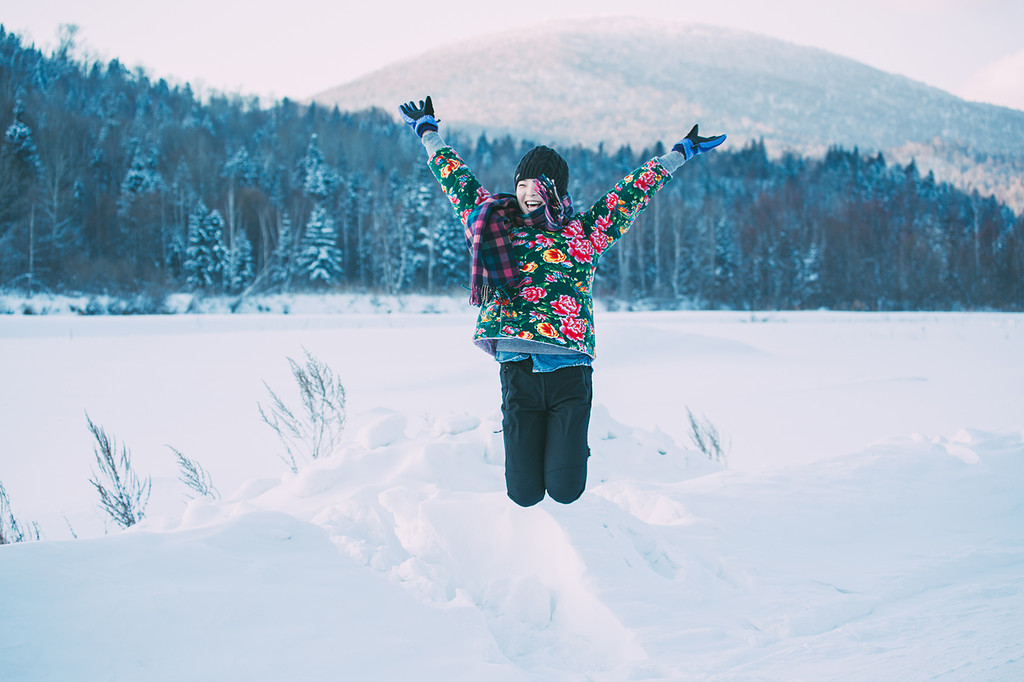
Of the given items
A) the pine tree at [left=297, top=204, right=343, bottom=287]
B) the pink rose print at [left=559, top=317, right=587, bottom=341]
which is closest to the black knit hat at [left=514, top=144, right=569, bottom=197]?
the pink rose print at [left=559, top=317, right=587, bottom=341]

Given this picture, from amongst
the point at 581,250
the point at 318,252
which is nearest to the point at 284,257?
the point at 318,252

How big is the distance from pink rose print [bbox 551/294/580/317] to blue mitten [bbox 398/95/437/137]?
120 cm

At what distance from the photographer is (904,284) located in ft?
139

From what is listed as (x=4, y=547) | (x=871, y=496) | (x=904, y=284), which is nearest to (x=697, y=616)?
(x=871, y=496)

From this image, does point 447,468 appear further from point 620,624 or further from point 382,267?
point 382,267

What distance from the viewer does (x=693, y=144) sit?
3.38 m

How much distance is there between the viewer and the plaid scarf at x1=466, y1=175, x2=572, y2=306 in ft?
8.69

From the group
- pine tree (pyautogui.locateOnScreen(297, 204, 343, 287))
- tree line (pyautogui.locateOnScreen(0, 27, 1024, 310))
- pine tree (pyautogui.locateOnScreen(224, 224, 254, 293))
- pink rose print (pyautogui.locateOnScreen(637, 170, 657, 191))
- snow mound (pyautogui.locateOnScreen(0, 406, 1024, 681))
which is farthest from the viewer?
pine tree (pyautogui.locateOnScreen(297, 204, 343, 287))

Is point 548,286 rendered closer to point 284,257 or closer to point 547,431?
point 547,431

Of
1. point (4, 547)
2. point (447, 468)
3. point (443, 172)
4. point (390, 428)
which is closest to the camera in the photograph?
point (4, 547)

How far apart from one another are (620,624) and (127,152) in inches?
1899

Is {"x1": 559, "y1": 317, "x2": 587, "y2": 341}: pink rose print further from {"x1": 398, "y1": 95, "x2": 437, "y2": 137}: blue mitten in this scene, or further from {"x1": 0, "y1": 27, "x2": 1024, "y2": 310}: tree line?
{"x1": 0, "y1": 27, "x2": 1024, "y2": 310}: tree line

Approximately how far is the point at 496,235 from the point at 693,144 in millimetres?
1394

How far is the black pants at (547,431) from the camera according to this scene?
279 cm
